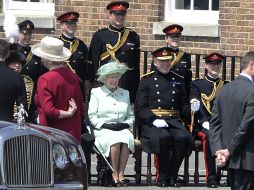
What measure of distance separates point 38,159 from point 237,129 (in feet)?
6.65

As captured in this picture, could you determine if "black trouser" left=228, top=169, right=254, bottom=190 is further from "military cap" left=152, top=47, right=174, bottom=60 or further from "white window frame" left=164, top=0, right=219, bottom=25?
"white window frame" left=164, top=0, right=219, bottom=25

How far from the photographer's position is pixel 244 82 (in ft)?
36.3

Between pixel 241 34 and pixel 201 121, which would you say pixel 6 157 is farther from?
pixel 241 34

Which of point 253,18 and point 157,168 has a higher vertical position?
point 253,18

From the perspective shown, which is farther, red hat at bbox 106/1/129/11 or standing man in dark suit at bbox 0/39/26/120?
red hat at bbox 106/1/129/11

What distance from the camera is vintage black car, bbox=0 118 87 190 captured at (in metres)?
10.6

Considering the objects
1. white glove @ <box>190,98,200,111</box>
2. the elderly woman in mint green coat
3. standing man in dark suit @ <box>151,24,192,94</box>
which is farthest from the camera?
standing man in dark suit @ <box>151,24,192,94</box>

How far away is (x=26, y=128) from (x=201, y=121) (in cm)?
401


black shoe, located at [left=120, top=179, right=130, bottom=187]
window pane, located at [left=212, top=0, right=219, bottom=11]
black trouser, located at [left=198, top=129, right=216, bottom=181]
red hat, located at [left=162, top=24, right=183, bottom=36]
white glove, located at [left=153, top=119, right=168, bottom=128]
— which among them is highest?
red hat, located at [left=162, top=24, right=183, bottom=36]

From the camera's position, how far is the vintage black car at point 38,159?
10.6m

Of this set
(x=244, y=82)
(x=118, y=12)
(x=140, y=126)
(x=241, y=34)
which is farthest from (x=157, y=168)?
(x=241, y=34)

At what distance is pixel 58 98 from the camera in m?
12.4

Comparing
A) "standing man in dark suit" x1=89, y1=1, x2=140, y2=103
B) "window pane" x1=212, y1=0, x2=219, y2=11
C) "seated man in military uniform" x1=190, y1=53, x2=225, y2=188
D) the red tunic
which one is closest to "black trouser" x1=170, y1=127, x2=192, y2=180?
"seated man in military uniform" x1=190, y1=53, x2=225, y2=188

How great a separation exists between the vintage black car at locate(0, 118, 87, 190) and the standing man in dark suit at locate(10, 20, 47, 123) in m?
2.79
